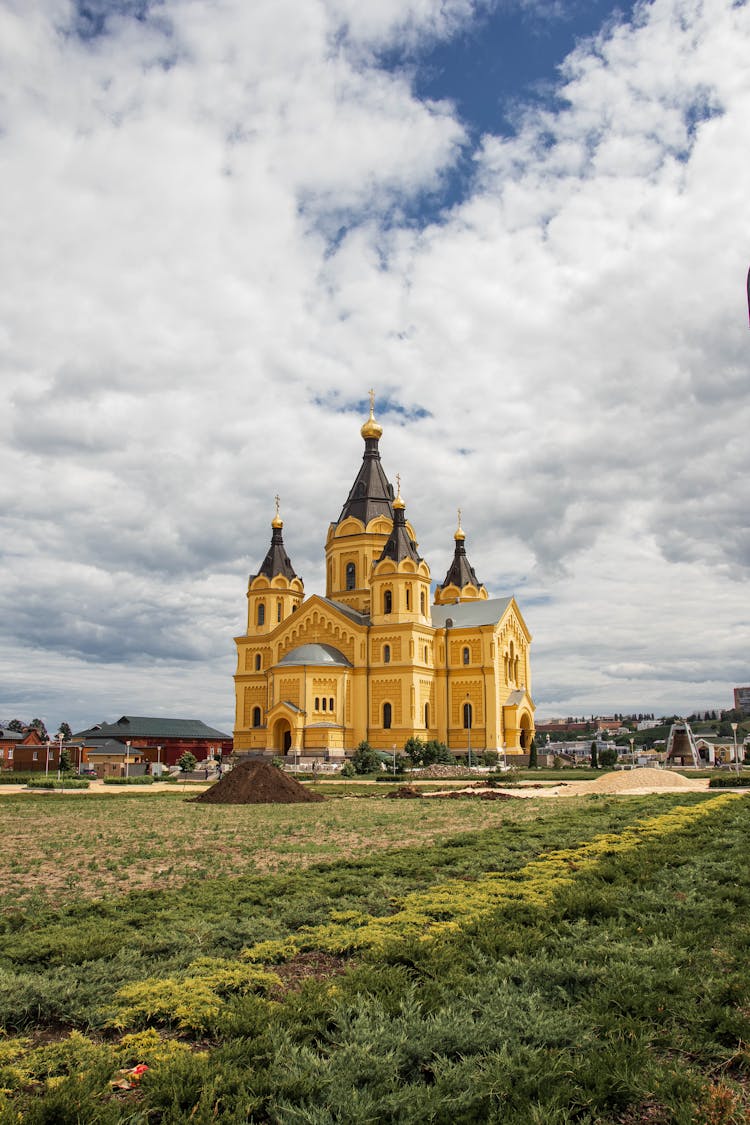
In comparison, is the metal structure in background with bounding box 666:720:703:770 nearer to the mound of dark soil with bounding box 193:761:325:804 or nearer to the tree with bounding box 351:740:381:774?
the tree with bounding box 351:740:381:774

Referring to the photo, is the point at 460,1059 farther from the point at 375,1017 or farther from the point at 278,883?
the point at 278,883

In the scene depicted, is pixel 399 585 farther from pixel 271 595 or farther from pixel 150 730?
pixel 150 730

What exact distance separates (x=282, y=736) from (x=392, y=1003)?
5537 centimetres

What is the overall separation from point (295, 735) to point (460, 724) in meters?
12.3

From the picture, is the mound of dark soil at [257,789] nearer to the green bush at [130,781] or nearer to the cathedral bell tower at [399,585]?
the green bush at [130,781]

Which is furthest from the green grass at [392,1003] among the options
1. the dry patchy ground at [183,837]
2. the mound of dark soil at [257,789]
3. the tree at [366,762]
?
the tree at [366,762]

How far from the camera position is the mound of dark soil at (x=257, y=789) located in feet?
91.0

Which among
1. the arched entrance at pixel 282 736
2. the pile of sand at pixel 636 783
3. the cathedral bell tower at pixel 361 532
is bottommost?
the pile of sand at pixel 636 783

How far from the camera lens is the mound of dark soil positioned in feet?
91.0

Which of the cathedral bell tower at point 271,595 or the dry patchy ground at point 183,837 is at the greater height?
the cathedral bell tower at point 271,595

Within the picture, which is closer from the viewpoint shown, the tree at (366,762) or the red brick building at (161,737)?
the tree at (366,762)

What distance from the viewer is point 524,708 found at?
208 feet

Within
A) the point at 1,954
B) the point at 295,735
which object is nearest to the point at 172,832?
the point at 1,954

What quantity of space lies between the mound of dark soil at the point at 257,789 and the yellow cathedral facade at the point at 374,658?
91.6 feet
